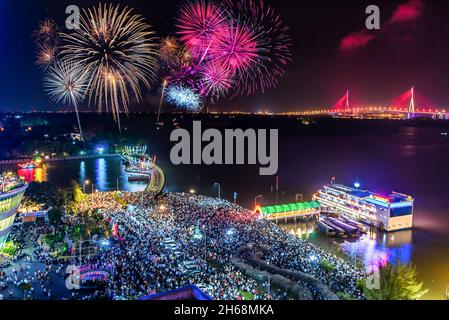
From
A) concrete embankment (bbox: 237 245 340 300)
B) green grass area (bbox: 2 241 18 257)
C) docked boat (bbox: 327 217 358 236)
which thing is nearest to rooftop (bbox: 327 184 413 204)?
docked boat (bbox: 327 217 358 236)

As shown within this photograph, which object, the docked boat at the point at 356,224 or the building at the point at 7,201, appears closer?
the building at the point at 7,201

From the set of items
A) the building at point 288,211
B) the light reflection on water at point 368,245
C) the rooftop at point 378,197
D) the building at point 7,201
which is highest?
the building at point 7,201

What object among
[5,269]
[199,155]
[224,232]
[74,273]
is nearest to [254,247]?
[224,232]

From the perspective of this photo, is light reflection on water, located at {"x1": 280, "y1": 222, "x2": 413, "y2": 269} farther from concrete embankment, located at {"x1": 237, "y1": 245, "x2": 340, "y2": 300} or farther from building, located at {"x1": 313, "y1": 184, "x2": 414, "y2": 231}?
concrete embankment, located at {"x1": 237, "y1": 245, "x2": 340, "y2": 300}

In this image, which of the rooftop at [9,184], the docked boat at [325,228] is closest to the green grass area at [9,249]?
the rooftop at [9,184]

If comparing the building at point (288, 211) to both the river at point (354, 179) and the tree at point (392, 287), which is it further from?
the tree at point (392, 287)

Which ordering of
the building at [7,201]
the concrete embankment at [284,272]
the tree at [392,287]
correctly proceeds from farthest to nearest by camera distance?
the building at [7,201], the concrete embankment at [284,272], the tree at [392,287]
